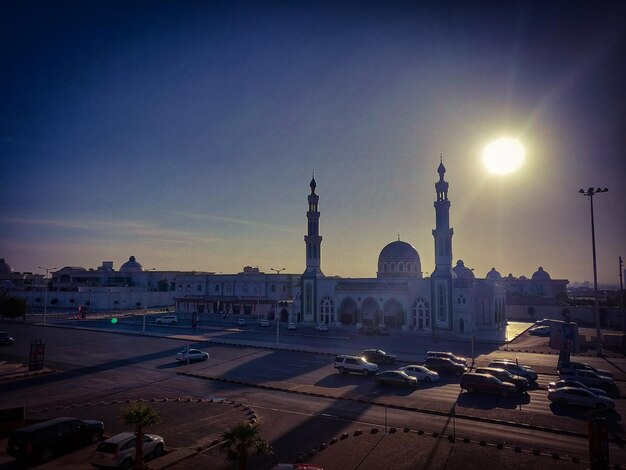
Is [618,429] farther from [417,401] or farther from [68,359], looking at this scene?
[68,359]

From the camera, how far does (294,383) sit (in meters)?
30.5

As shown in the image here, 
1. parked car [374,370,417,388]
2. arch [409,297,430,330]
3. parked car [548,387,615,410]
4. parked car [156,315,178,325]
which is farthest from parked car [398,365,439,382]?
parked car [156,315,178,325]

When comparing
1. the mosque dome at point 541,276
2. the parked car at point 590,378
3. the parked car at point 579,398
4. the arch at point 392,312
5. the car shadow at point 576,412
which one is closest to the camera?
the car shadow at point 576,412

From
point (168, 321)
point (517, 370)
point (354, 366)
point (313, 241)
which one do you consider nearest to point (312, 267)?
point (313, 241)

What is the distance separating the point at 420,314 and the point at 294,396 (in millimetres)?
38992

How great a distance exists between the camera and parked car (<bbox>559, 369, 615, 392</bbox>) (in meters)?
29.0

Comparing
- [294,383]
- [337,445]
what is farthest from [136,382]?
[337,445]

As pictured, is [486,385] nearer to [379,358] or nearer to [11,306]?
[379,358]

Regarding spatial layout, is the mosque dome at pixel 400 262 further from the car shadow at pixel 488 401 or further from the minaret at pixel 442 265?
the car shadow at pixel 488 401

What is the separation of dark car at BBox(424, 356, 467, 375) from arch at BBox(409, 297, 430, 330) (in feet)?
90.6

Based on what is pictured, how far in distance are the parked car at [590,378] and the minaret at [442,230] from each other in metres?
31.6

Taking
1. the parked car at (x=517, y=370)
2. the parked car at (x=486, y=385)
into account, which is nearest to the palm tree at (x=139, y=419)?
the parked car at (x=486, y=385)

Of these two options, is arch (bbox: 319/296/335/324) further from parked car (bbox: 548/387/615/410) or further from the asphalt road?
parked car (bbox: 548/387/615/410)

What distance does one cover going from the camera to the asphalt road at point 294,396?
67.1ft
